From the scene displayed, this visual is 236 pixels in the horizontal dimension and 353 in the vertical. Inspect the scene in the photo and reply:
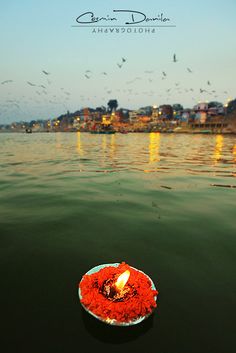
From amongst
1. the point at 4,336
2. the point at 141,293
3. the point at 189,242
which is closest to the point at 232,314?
the point at 141,293

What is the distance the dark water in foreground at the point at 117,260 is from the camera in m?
2.83

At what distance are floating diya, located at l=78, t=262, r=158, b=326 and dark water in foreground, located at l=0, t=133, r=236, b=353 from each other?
331mm

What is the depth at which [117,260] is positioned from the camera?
4.61m

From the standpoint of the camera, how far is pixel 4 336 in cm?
281

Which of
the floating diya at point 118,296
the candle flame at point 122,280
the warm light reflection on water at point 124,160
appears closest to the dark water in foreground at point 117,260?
the floating diya at point 118,296

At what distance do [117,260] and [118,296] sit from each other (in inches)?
67.0

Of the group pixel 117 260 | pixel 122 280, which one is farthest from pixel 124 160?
pixel 122 280

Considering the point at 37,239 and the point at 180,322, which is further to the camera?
the point at 37,239

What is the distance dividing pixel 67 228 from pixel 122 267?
307cm

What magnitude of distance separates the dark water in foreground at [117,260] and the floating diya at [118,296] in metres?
0.33

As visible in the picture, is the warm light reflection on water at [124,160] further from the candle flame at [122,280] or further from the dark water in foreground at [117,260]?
the candle flame at [122,280]

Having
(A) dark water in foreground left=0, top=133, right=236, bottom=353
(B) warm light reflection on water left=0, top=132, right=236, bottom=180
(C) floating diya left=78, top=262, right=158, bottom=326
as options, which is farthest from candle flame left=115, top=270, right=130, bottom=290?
(B) warm light reflection on water left=0, top=132, right=236, bottom=180

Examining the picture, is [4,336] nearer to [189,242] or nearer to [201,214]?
[189,242]

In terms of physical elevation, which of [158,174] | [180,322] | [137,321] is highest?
[137,321]
